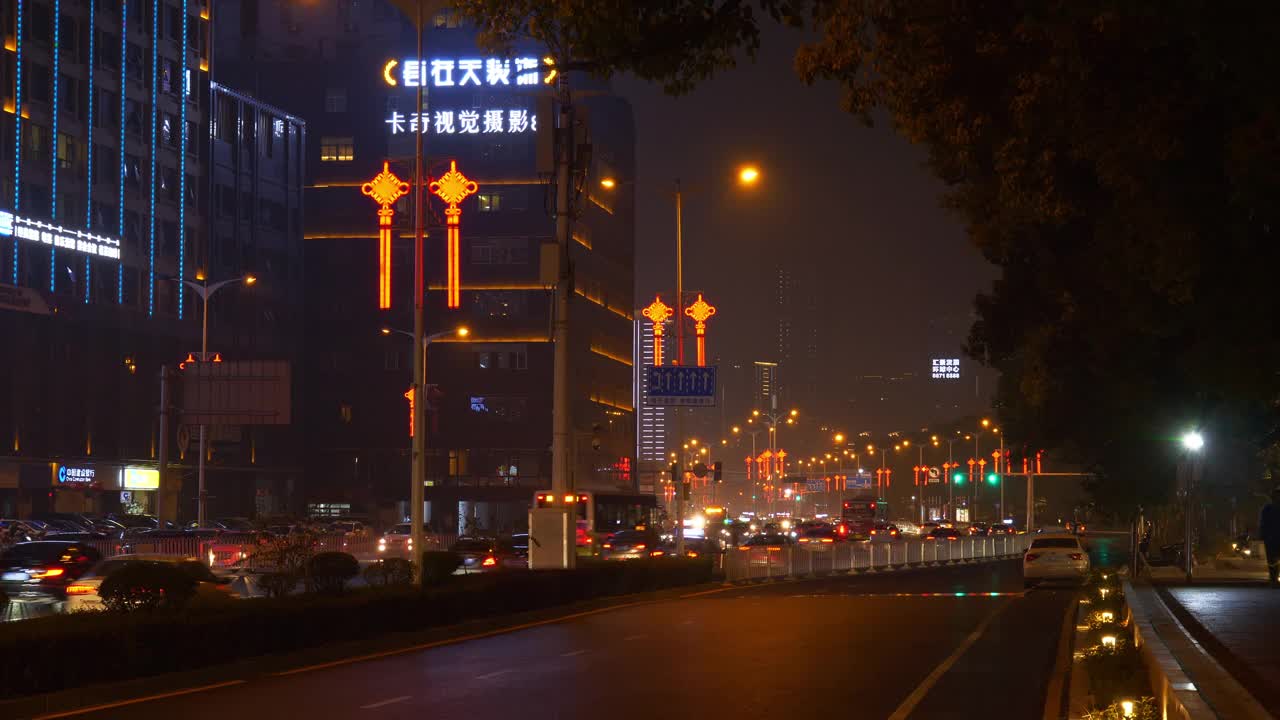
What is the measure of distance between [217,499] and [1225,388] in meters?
92.6

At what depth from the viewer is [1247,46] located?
1040 centimetres

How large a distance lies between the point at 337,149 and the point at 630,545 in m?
70.8

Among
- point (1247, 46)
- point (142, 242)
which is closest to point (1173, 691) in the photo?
point (1247, 46)

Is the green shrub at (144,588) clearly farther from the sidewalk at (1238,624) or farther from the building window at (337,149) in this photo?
the building window at (337,149)

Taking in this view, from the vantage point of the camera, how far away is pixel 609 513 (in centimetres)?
6519

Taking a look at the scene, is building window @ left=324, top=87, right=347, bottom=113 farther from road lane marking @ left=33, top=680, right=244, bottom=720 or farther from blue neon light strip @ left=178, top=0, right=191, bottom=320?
road lane marking @ left=33, top=680, right=244, bottom=720

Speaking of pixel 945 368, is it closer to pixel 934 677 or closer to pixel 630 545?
pixel 630 545

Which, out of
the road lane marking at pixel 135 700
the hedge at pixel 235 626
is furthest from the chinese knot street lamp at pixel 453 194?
the road lane marking at pixel 135 700

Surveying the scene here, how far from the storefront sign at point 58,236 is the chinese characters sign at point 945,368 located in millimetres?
97396

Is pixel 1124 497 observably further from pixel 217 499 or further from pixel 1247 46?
pixel 217 499

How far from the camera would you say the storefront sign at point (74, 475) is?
8256 centimetres

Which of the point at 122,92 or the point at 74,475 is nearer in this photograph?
the point at 74,475

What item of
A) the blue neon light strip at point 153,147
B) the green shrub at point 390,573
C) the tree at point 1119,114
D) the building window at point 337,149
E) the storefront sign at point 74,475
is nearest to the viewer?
the tree at point 1119,114

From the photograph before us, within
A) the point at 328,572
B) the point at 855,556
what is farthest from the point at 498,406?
the point at 328,572
